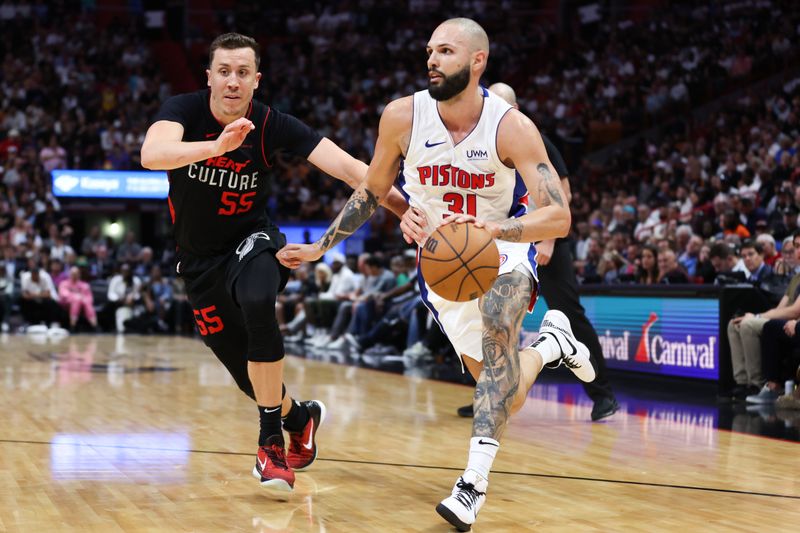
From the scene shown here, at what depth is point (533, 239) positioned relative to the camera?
13.6 feet

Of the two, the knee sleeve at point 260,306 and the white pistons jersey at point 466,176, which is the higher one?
the white pistons jersey at point 466,176

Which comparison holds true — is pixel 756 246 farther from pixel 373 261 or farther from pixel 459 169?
pixel 373 261

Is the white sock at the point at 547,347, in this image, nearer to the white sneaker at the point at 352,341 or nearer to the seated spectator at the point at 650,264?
the seated spectator at the point at 650,264

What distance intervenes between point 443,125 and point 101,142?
68.8 feet

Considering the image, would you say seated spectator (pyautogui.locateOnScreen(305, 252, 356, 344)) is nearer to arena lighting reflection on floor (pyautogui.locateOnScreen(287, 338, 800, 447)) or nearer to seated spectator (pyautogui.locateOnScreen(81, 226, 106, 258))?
arena lighting reflection on floor (pyautogui.locateOnScreen(287, 338, 800, 447))

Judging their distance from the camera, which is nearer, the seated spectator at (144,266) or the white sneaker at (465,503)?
the white sneaker at (465,503)

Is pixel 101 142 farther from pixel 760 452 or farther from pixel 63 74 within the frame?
pixel 760 452

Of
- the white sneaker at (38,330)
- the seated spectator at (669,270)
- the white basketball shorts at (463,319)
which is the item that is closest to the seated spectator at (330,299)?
the white sneaker at (38,330)

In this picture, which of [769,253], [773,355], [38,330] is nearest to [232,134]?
[773,355]

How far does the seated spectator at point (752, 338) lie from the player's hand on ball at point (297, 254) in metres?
5.11

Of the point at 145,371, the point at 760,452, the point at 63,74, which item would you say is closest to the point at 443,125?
the point at 760,452

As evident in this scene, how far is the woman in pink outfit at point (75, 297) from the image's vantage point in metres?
18.8

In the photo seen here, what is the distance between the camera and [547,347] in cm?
530

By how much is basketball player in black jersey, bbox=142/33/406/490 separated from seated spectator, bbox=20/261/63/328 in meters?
14.5
